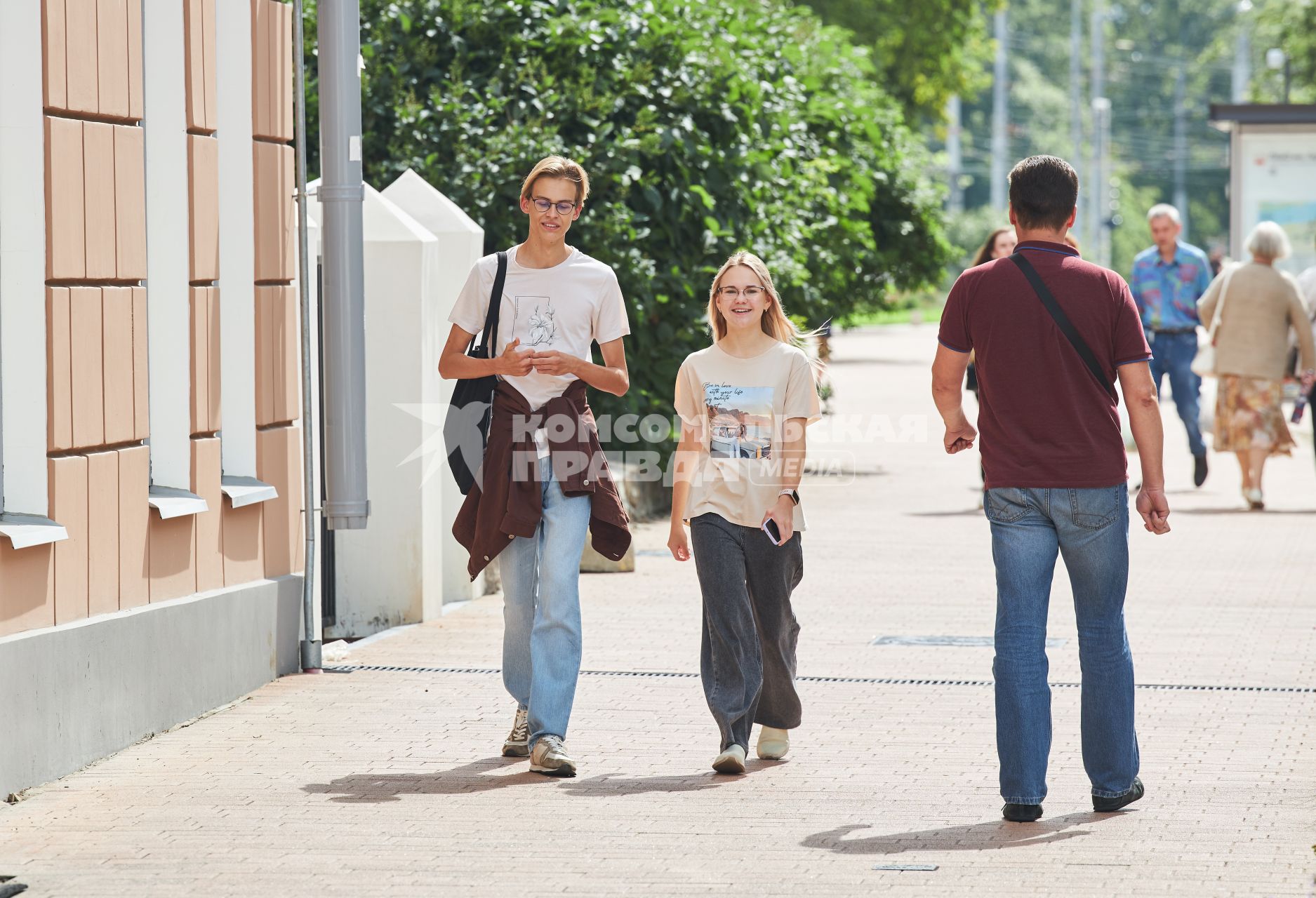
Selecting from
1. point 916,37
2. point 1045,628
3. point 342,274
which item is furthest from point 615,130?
point 916,37

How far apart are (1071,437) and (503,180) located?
677 cm

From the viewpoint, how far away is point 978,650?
8695mm

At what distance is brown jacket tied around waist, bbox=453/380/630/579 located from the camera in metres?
6.38

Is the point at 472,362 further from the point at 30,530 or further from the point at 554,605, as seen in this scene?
the point at 30,530

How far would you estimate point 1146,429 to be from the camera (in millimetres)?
5641

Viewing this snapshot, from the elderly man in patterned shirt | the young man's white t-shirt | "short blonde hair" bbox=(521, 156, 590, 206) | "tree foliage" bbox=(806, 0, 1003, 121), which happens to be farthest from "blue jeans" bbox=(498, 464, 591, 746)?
"tree foliage" bbox=(806, 0, 1003, 121)

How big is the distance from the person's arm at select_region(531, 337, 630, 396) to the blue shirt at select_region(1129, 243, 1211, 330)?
30.1ft

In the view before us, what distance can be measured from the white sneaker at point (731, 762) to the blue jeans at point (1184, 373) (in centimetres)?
940

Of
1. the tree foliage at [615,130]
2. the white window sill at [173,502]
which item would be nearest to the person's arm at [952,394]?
the white window sill at [173,502]

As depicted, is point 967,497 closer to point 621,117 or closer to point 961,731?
point 621,117

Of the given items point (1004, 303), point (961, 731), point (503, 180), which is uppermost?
point (503, 180)

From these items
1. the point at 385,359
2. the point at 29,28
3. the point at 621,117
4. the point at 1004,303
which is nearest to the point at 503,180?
the point at 621,117

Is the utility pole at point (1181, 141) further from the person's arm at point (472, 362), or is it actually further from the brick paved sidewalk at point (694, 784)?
the person's arm at point (472, 362)

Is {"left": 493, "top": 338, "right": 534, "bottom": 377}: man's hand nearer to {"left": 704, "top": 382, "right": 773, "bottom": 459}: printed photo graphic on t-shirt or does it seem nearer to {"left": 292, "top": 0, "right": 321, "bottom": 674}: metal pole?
{"left": 704, "top": 382, "right": 773, "bottom": 459}: printed photo graphic on t-shirt
